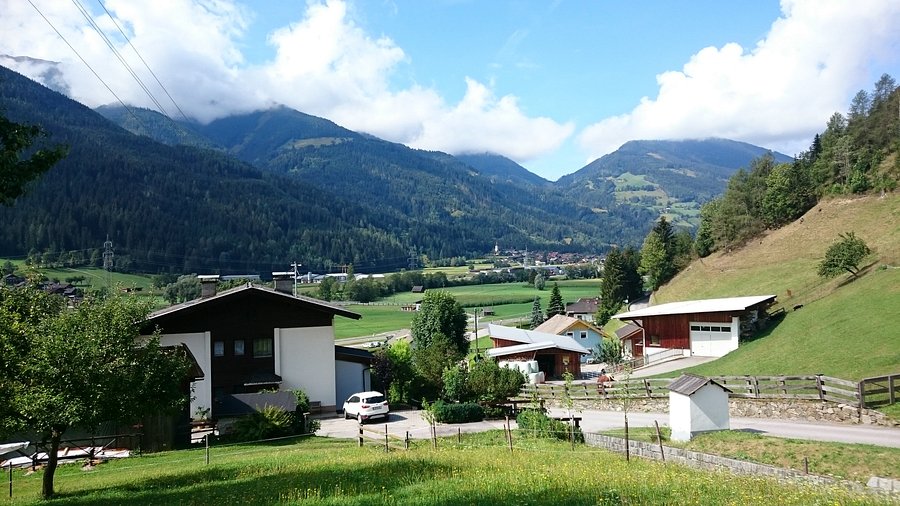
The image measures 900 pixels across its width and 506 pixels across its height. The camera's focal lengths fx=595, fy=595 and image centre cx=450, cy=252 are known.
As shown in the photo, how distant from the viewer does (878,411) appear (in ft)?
70.5

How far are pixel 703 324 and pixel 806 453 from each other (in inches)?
1213

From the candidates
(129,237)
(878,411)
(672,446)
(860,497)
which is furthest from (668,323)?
(129,237)

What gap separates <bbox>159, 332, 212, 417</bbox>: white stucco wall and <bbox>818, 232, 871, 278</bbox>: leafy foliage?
42120 millimetres

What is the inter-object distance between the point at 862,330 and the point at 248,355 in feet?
110

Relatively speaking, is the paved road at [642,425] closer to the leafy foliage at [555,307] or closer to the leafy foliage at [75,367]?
the leafy foliage at [75,367]

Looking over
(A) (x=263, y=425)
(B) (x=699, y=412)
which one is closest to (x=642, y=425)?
(B) (x=699, y=412)

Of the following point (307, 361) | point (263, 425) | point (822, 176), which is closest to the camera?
point (263, 425)

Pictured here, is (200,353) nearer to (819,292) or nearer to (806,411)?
(806,411)

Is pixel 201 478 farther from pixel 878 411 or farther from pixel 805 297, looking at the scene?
pixel 805 297

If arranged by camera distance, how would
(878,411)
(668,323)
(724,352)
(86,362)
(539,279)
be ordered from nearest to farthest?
(86,362)
(878,411)
(724,352)
(668,323)
(539,279)

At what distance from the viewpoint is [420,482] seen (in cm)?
1242

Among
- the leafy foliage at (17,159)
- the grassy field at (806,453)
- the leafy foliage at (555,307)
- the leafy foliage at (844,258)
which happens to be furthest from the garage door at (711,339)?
the leafy foliage at (555,307)

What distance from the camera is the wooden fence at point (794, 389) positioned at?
22016 millimetres

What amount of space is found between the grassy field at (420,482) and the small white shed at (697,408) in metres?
3.28
